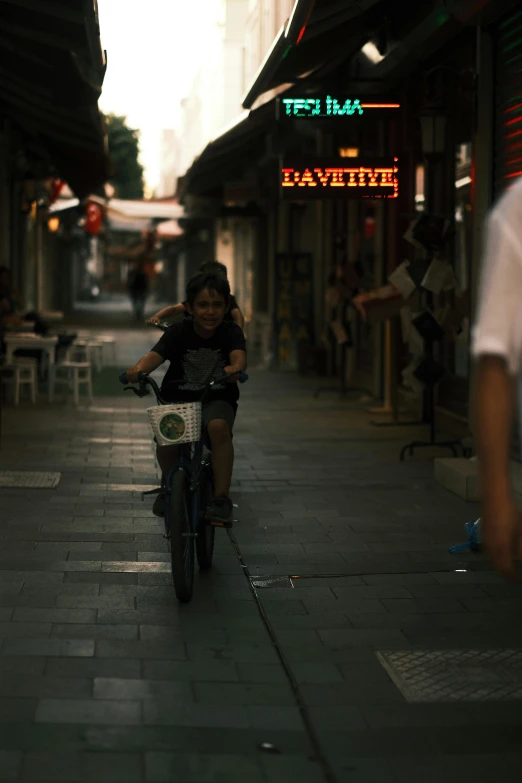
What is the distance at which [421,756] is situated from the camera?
4.05 meters

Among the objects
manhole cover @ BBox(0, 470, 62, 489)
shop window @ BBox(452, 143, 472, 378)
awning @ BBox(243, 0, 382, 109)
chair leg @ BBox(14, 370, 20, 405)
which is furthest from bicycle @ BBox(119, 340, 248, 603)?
chair leg @ BBox(14, 370, 20, 405)

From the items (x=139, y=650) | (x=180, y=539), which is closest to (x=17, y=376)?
(x=180, y=539)

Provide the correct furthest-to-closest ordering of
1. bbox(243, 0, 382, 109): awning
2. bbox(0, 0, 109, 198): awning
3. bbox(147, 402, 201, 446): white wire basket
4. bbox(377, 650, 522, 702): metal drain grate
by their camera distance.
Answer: bbox(243, 0, 382, 109): awning < bbox(0, 0, 109, 198): awning < bbox(147, 402, 201, 446): white wire basket < bbox(377, 650, 522, 702): metal drain grate

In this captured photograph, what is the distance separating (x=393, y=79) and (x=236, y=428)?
3806 mm

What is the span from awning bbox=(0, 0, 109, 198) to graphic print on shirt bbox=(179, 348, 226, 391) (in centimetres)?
380

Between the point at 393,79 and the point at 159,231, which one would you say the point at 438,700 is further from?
the point at 159,231

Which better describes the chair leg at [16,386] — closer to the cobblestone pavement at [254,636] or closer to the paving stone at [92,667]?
the cobblestone pavement at [254,636]

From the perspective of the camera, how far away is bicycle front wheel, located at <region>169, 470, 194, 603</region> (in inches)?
228

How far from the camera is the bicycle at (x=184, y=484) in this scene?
5.83m

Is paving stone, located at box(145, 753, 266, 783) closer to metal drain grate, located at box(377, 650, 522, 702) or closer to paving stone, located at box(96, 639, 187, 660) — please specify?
metal drain grate, located at box(377, 650, 522, 702)

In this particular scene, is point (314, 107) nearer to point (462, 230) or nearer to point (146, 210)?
point (462, 230)

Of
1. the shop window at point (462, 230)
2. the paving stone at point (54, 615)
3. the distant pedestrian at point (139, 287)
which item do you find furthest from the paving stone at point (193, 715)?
the distant pedestrian at point (139, 287)

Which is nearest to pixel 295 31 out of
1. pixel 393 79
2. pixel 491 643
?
pixel 393 79

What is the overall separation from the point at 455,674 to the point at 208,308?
246cm
